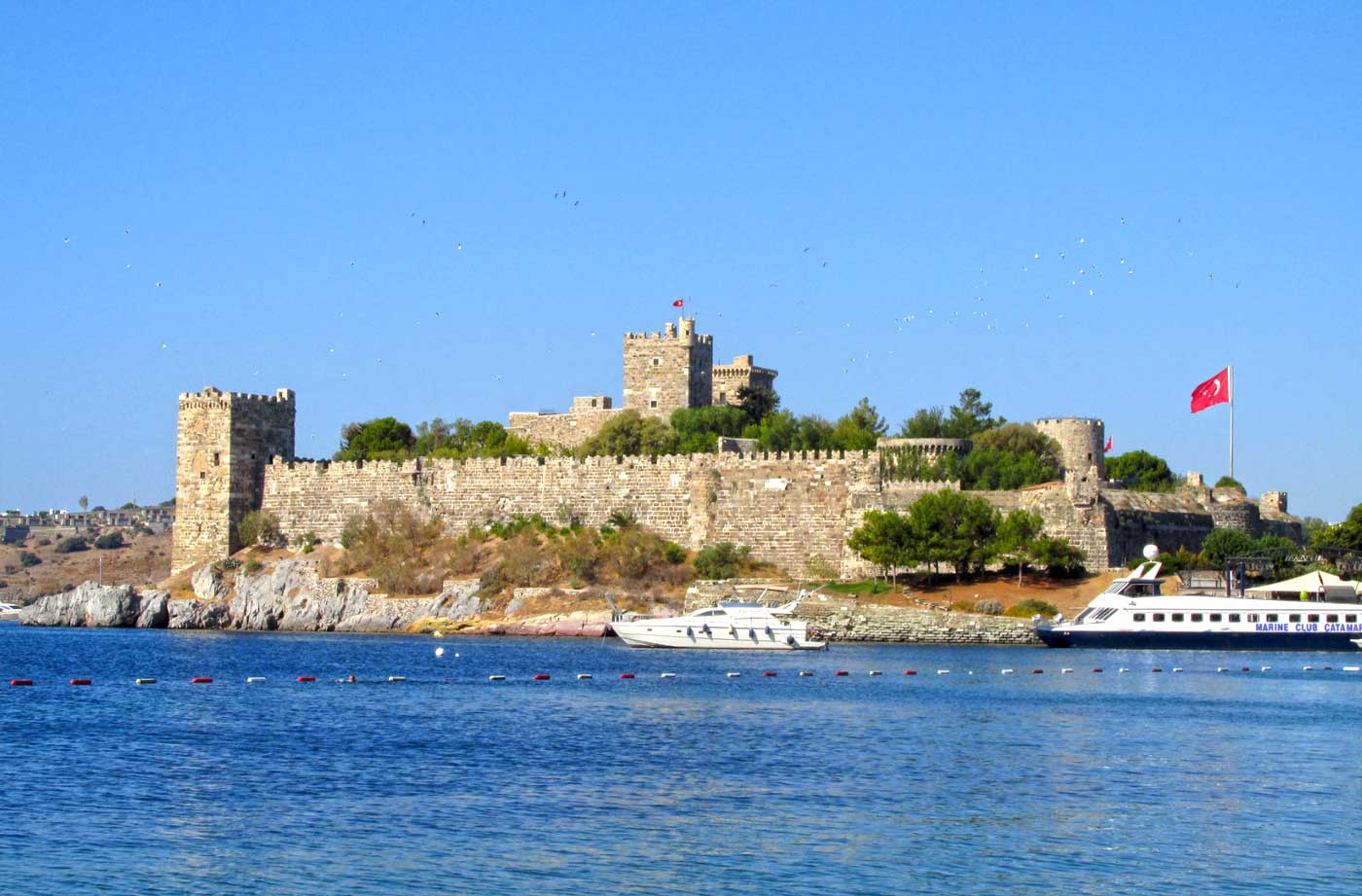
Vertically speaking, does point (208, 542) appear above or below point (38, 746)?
above

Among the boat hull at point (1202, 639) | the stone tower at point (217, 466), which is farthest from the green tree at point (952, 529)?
the stone tower at point (217, 466)

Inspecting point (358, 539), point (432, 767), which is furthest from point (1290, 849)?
point (358, 539)

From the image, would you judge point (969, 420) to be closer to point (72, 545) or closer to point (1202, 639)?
point (1202, 639)

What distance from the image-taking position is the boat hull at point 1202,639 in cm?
4659

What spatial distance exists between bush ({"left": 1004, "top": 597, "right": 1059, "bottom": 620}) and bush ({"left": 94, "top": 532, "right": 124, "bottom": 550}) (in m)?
79.0

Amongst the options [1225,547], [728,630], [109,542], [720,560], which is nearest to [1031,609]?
[728,630]

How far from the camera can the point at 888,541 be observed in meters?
51.2

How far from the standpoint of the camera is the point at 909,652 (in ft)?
152

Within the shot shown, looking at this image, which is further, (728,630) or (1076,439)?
(1076,439)

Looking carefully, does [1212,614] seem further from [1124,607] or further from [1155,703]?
[1155,703]

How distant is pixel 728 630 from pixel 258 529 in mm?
20408

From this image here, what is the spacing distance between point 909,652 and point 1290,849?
2671 centimetres

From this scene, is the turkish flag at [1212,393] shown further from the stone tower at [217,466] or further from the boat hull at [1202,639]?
the stone tower at [217,466]

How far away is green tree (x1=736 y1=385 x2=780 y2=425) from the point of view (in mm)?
71000
